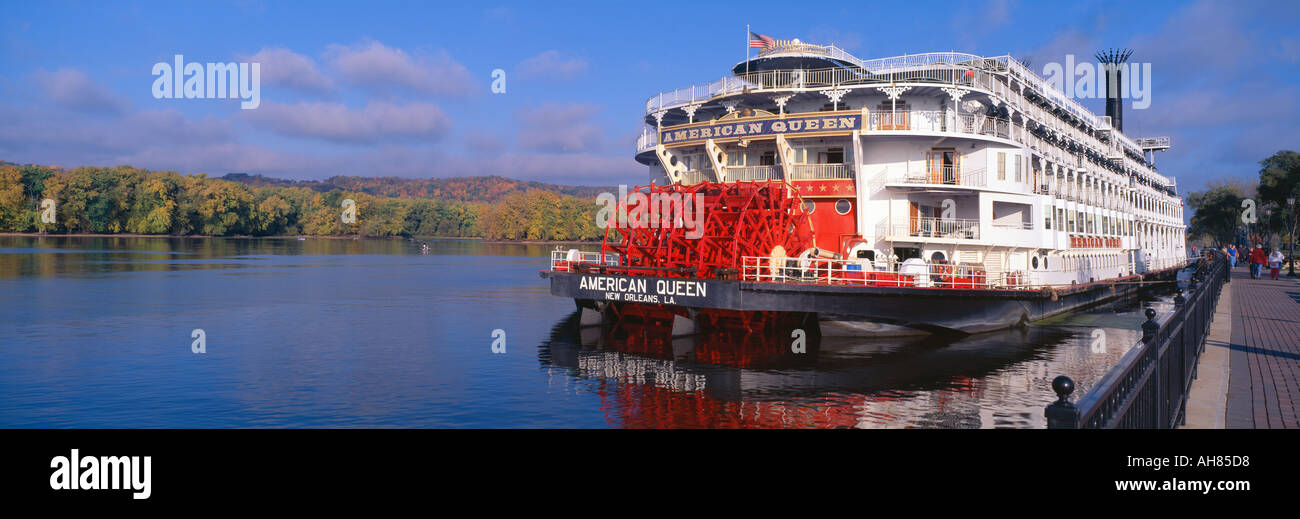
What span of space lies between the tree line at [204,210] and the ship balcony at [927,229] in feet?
381

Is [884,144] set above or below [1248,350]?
above

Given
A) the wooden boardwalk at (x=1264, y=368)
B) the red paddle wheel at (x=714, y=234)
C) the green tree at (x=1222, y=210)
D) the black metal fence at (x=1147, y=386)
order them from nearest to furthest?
the black metal fence at (x=1147, y=386)
the wooden boardwalk at (x=1264, y=368)
the red paddle wheel at (x=714, y=234)
the green tree at (x=1222, y=210)

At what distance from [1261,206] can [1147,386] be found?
66628 mm

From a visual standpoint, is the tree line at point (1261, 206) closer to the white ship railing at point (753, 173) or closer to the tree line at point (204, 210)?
the white ship railing at point (753, 173)

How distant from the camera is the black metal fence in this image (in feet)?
13.5

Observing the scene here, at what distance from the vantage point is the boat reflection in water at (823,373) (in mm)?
12492

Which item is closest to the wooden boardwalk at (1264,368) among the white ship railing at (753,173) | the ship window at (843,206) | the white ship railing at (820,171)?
the ship window at (843,206)

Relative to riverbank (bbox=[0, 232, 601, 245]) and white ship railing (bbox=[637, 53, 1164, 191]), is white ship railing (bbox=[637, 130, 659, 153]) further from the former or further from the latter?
riverbank (bbox=[0, 232, 601, 245])

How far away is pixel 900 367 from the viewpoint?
1662 centimetres

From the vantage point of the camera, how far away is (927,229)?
22.6 metres

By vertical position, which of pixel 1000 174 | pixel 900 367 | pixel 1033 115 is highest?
pixel 1033 115
